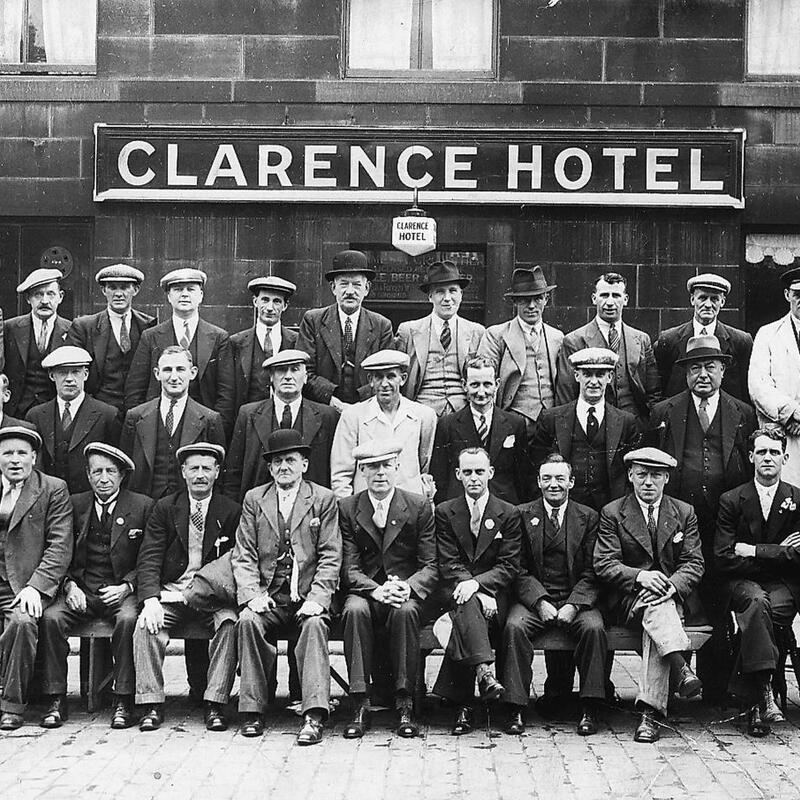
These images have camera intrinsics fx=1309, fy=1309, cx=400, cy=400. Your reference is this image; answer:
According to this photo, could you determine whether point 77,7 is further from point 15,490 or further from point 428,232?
point 15,490

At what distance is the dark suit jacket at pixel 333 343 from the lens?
27.9 ft

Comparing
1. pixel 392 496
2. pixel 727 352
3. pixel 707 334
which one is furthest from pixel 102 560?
pixel 727 352

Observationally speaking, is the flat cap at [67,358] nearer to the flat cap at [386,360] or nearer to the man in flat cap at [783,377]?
the flat cap at [386,360]

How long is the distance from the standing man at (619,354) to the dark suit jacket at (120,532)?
2.71 meters

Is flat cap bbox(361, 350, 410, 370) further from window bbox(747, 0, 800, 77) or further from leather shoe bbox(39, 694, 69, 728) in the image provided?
window bbox(747, 0, 800, 77)

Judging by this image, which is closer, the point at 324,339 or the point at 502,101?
the point at 324,339

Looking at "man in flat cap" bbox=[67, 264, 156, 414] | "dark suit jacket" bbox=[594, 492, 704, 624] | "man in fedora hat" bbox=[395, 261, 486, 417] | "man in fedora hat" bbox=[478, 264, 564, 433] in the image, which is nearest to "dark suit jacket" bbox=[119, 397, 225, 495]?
"man in flat cap" bbox=[67, 264, 156, 414]

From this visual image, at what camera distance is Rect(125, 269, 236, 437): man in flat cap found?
8344mm

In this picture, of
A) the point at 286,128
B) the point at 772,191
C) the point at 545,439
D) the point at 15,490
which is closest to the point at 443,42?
the point at 286,128

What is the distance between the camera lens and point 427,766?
6316mm

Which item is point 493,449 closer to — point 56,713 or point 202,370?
point 202,370

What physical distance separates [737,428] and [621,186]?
4017mm

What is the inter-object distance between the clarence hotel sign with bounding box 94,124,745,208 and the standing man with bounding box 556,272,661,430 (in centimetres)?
319

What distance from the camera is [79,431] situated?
8.04 meters
